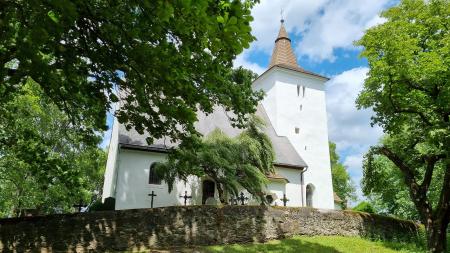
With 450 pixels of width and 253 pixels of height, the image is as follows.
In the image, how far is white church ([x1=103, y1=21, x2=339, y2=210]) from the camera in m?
21.4

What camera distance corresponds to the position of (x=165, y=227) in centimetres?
1233

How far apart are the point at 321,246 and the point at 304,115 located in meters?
18.7

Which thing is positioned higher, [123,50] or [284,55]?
[284,55]

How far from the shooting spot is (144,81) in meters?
6.45

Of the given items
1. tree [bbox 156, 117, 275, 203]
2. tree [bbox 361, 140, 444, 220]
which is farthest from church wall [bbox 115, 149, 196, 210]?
tree [bbox 361, 140, 444, 220]

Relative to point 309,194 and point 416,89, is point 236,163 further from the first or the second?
point 309,194

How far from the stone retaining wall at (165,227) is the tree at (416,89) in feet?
10.2

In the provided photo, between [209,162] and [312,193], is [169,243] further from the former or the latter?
[312,193]

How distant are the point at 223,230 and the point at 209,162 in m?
4.62

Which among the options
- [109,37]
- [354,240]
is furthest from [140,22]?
[354,240]

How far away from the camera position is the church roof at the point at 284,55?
106 ft

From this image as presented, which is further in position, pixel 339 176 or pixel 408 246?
pixel 339 176

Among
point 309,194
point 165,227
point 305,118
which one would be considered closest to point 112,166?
point 165,227

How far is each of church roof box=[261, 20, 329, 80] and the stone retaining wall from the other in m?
18.1
